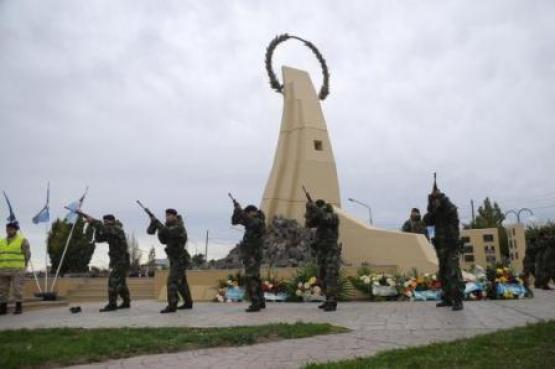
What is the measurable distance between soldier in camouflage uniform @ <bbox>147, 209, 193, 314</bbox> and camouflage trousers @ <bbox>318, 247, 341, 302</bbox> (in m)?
3.01

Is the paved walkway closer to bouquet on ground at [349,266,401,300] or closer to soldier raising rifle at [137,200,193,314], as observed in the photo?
soldier raising rifle at [137,200,193,314]

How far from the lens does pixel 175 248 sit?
1182 cm

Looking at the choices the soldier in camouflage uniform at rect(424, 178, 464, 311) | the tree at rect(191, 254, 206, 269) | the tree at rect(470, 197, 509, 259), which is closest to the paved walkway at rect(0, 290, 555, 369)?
the soldier in camouflage uniform at rect(424, 178, 464, 311)

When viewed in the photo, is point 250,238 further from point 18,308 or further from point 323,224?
point 18,308

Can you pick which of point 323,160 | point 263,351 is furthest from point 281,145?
point 263,351

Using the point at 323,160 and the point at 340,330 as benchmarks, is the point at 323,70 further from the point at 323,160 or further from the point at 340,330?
the point at 340,330

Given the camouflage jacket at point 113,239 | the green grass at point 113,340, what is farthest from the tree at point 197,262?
the green grass at point 113,340

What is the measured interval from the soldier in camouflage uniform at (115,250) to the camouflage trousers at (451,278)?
276 inches

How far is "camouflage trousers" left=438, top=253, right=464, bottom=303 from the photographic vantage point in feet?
32.3

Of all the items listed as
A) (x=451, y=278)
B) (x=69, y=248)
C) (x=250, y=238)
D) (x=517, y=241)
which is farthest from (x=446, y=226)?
(x=69, y=248)

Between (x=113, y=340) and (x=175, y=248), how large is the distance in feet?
17.4

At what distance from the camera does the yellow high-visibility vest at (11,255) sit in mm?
11938

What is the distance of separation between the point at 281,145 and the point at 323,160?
193cm

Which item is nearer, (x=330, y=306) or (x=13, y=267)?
(x=330, y=306)
